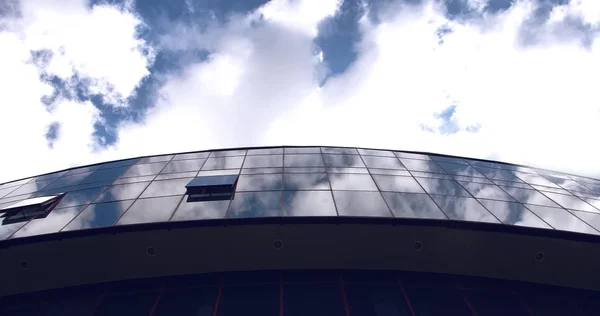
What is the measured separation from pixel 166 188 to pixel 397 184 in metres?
11.7

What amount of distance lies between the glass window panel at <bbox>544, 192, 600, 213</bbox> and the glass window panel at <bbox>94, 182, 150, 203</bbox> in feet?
68.9

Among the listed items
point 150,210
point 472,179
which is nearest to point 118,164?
point 150,210

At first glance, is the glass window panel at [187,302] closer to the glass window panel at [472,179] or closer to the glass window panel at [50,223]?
the glass window panel at [50,223]

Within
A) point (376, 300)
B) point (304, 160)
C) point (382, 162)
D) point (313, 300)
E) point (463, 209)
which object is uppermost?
point (304, 160)

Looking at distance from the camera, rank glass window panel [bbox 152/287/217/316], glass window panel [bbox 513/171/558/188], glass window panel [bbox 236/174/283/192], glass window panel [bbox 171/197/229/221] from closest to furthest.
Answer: glass window panel [bbox 152/287/217/316] < glass window panel [bbox 171/197/229/221] < glass window panel [bbox 236/174/283/192] < glass window panel [bbox 513/171/558/188]

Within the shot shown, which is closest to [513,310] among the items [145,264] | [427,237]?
[427,237]

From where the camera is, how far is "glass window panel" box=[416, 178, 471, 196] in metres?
15.4

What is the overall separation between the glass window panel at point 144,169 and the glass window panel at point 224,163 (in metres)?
2.81

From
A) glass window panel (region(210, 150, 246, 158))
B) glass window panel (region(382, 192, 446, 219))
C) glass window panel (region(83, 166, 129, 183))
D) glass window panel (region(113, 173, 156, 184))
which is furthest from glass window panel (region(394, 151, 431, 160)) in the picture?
glass window panel (region(83, 166, 129, 183))

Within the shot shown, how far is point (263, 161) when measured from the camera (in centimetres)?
1883

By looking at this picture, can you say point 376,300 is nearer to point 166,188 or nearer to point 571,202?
point 166,188

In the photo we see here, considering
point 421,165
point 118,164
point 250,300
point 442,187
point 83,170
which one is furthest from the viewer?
point 83,170

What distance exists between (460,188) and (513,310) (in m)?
6.00

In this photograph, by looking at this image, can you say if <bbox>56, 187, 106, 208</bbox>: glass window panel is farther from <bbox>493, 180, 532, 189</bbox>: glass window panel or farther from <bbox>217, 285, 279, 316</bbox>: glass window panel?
<bbox>493, 180, 532, 189</bbox>: glass window panel
